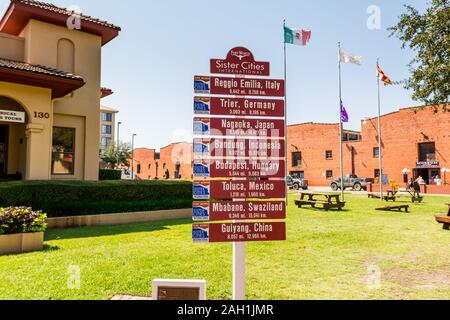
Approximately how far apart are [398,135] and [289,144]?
1783 centimetres

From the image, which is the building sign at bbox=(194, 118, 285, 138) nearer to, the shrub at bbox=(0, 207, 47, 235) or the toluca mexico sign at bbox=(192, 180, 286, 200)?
the toluca mexico sign at bbox=(192, 180, 286, 200)

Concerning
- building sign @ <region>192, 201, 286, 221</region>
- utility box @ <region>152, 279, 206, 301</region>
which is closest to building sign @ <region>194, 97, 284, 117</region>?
building sign @ <region>192, 201, 286, 221</region>

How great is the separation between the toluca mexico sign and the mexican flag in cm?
1909

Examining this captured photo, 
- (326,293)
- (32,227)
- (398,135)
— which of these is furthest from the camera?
(398,135)

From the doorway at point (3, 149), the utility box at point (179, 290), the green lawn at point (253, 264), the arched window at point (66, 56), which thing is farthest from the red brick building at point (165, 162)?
the utility box at point (179, 290)

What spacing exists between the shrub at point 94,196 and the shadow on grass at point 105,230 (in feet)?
2.74

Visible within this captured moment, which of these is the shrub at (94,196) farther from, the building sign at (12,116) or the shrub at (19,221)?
the building sign at (12,116)

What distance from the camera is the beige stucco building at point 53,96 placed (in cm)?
1317

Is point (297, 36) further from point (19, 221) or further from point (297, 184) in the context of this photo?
point (297, 184)

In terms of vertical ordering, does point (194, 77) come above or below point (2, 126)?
below

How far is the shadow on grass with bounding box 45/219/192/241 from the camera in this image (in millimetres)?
9742

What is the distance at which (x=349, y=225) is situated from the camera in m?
12.2
